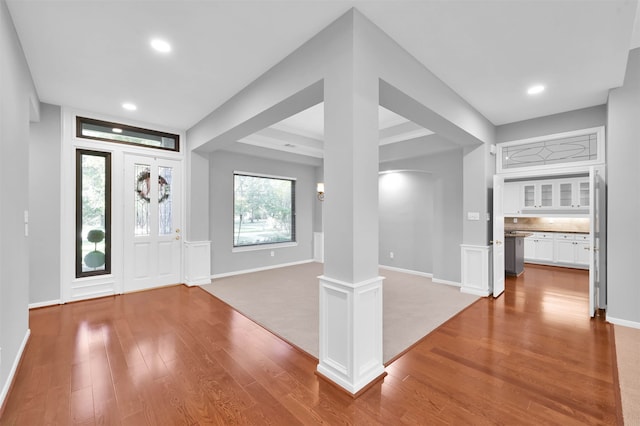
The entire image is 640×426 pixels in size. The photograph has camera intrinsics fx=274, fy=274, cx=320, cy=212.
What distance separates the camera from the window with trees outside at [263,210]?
5.90 meters

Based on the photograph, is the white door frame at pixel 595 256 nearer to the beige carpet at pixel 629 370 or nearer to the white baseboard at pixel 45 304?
the beige carpet at pixel 629 370

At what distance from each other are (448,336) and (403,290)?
1.66 m

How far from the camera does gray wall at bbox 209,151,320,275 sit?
5453 millimetres

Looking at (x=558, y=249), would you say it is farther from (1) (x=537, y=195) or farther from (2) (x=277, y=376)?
(2) (x=277, y=376)

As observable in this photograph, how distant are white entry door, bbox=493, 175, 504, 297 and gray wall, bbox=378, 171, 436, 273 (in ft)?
4.00

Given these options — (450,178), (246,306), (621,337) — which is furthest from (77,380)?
(450,178)

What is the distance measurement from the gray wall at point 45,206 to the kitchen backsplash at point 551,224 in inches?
375

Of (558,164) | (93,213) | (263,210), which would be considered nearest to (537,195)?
(558,164)

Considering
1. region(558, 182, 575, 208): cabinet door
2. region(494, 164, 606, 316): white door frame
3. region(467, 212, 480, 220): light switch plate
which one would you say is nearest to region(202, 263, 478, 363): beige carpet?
region(467, 212, 480, 220): light switch plate

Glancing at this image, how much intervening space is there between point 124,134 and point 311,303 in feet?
13.3

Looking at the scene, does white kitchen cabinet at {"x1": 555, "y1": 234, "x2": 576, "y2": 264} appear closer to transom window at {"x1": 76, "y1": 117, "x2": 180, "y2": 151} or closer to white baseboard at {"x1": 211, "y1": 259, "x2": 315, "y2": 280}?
white baseboard at {"x1": 211, "y1": 259, "x2": 315, "y2": 280}

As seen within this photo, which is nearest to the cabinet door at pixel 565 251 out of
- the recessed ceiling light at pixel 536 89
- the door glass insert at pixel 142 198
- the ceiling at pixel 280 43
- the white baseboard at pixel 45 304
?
the ceiling at pixel 280 43

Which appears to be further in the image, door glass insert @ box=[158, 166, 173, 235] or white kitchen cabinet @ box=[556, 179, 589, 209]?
white kitchen cabinet @ box=[556, 179, 589, 209]

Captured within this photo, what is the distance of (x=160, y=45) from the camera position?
2506mm
